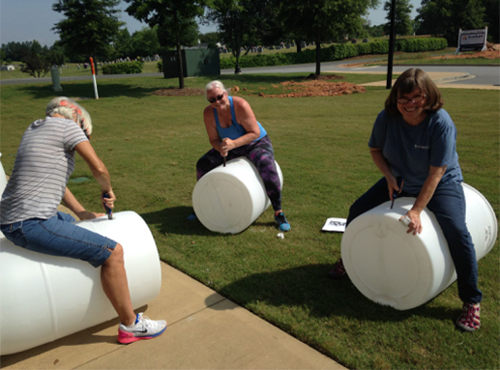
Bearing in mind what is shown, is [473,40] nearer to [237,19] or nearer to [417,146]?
[237,19]

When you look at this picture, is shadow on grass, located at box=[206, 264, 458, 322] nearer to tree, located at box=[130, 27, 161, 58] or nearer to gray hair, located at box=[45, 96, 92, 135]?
gray hair, located at box=[45, 96, 92, 135]

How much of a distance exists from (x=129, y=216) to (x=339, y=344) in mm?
1873

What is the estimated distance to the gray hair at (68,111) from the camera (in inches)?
120

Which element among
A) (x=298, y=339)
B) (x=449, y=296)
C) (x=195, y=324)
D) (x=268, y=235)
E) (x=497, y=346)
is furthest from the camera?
(x=268, y=235)

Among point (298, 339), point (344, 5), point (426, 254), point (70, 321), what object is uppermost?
point (344, 5)

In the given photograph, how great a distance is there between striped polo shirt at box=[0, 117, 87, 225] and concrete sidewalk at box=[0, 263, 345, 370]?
101 centimetres

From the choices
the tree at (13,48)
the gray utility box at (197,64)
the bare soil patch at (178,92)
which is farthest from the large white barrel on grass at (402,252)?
the tree at (13,48)

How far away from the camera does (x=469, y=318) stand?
10.2 feet

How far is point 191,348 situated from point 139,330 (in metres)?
0.42

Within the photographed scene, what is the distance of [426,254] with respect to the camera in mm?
2996

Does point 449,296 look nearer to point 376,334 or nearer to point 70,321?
point 376,334

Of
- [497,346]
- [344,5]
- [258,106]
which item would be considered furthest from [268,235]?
[344,5]

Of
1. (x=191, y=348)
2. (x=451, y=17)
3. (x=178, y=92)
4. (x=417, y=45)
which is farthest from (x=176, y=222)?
(x=451, y=17)

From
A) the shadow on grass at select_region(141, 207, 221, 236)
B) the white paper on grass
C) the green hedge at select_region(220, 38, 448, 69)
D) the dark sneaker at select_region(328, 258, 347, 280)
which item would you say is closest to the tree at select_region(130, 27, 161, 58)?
the green hedge at select_region(220, 38, 448, 69)
